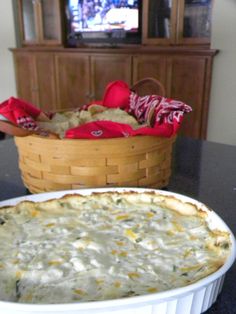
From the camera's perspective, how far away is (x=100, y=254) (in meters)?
0.54

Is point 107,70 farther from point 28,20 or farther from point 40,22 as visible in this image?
point 28,20

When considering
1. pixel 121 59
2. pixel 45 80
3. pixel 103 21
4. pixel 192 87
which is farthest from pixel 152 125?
pixel 45 80

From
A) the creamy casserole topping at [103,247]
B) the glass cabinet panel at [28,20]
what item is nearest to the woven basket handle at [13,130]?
the creamy casserole topping at [103,247]

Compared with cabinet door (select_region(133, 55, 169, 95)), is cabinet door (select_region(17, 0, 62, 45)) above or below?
above

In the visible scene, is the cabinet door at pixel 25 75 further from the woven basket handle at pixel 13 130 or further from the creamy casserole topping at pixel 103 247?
the creamy casserole topping at pixel 103 247

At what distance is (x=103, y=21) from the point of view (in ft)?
9.34

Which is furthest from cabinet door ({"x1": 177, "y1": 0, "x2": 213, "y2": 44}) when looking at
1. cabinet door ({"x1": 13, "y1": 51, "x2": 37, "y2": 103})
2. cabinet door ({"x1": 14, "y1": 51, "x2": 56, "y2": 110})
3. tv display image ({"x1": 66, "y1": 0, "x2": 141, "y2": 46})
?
cabinet door ({"x1": 13, "y1": 51, "x2": 37, "y2": 103})

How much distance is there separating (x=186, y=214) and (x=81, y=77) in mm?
2553

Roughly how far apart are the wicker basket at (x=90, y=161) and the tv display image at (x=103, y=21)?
2146 mm

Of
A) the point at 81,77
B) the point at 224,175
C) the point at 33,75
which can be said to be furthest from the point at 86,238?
the point at 33,75

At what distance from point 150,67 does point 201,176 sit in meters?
1.85

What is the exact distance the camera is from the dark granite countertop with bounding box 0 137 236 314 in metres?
0.79

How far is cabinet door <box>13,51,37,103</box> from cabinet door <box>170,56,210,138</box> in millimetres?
1446

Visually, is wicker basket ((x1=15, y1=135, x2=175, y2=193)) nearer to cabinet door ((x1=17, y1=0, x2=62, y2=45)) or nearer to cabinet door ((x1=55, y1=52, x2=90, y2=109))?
cabinet door ((x1=55, y1=52, x2=90, y2=109))
